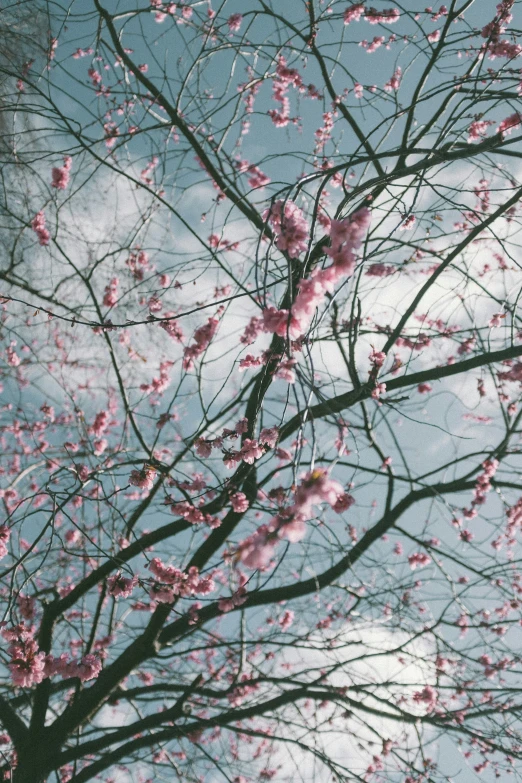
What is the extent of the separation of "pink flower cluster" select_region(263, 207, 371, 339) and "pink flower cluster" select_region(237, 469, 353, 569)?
21.5 inches

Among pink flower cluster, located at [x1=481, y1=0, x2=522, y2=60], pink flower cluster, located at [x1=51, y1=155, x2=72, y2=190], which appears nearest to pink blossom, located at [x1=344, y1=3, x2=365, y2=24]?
pink flower cluster, located at [x1=481, y1=0, x2=522, y2=60]

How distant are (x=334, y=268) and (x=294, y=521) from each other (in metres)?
0.89

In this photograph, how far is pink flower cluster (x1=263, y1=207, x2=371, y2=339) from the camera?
1.65m

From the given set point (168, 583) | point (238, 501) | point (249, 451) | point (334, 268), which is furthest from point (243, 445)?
point (334, 268)

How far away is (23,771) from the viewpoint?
12.5ft

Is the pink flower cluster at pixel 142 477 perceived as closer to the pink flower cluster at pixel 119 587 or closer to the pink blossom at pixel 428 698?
the pink flower cluster at pixel 119 587

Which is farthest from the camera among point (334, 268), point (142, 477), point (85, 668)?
point (85, 668)

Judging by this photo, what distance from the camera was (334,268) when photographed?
5.51 feet

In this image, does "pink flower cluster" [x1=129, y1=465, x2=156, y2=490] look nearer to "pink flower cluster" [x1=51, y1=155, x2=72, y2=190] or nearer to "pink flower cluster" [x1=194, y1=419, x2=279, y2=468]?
"pink flower cluster" [x1=194, y1=419, x2=279, y2=468]

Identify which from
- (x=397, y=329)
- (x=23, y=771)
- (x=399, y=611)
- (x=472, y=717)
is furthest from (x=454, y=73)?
(x=23, y=771)

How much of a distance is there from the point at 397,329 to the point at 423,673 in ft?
9.86

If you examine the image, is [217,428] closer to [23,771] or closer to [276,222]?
[276,222]

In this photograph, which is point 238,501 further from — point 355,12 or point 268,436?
point 355,12

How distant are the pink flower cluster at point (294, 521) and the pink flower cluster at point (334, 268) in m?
Result: 0.55
